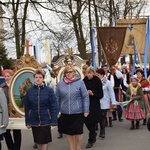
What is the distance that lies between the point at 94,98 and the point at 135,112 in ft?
7.05

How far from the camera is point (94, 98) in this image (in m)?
7.07

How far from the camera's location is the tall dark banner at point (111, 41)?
10.8 m

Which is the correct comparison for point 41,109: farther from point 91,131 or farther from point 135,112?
point 135,112

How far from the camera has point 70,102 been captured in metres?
6.09

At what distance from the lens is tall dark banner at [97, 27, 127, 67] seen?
10.8m

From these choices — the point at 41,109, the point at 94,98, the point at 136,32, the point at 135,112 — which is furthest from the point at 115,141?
the point at 136,32

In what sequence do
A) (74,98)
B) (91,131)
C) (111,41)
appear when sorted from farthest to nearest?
(111,41), (91,131), (74,98)

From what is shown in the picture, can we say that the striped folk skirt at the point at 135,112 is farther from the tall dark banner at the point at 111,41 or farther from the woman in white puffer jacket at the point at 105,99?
the tall dark banner at the point at 111,41

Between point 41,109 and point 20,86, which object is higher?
point 20,86

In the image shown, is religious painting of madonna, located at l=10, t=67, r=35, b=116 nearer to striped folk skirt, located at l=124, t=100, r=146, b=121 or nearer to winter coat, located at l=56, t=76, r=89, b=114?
winter coat, located at l=56, t=76, r=89, b=114

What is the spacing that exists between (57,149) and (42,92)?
2.10 meters

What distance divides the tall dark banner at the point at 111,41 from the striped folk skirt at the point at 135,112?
6.80 ft

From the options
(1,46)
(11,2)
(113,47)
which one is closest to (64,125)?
(113,47)

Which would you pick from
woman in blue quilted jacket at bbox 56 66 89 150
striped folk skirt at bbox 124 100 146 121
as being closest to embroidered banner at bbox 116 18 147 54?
striped folk skirt at bbox 124 100 146 121
